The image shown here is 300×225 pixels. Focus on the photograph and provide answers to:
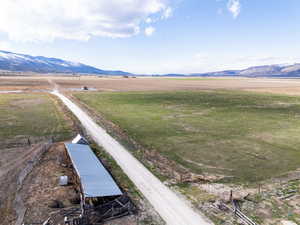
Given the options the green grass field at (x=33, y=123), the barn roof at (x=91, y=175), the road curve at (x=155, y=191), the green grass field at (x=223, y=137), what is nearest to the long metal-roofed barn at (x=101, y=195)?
the barn roof at (x=91, y=175)

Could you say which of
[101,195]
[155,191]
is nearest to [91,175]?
[101,195]

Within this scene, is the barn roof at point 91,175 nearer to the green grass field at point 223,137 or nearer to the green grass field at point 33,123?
the green grass field at point 223,137

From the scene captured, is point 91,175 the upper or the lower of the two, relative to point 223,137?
upper

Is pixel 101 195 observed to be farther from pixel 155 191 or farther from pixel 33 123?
pixel 33 123

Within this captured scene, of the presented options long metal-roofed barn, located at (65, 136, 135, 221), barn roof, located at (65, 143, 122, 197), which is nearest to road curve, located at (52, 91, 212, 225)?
long metal-roofed barn, located at (65, 136, 135, 221)

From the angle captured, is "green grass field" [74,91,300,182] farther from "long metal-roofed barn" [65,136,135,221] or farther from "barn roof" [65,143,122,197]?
"long metal-roofed barn" [65,136,135,221]

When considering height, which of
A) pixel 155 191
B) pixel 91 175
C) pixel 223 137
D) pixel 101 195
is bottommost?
pixel 155 191

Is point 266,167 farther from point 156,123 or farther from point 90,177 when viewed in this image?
point 156,123
